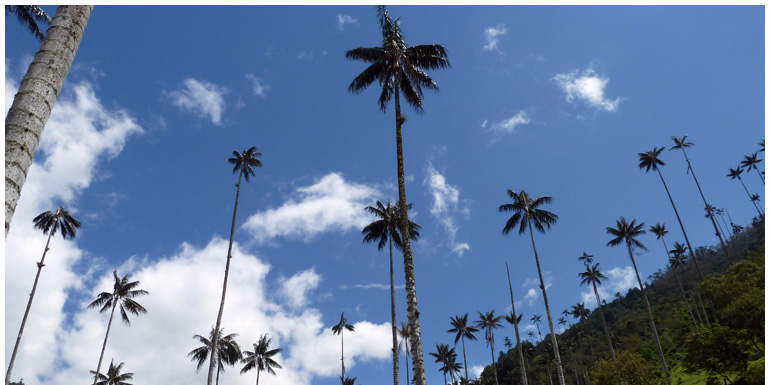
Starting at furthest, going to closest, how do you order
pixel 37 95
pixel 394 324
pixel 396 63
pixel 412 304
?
pixel 394 324 → pixel 396 63 → pixel 412 304 → pixel 37 95

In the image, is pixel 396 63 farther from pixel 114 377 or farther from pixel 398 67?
pixel 114 377

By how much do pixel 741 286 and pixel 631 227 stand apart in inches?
900

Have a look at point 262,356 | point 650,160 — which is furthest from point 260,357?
point 650,160

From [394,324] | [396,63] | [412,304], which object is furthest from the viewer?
[394,324]

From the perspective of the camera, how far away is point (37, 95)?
3850 mm

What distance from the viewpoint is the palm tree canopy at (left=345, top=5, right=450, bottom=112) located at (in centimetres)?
1900

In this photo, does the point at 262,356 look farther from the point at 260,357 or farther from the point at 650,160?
the point at 650,160

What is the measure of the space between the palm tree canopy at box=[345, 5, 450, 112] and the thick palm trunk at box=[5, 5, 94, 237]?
15.2m

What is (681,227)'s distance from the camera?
5259 centimetres

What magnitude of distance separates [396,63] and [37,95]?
16.5 m

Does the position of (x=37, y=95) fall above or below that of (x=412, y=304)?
below

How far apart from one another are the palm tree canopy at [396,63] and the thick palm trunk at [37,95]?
15.2 meters

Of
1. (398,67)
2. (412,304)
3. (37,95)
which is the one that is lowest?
(37,95)

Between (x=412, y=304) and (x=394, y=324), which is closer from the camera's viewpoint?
(x=412, y=304)
